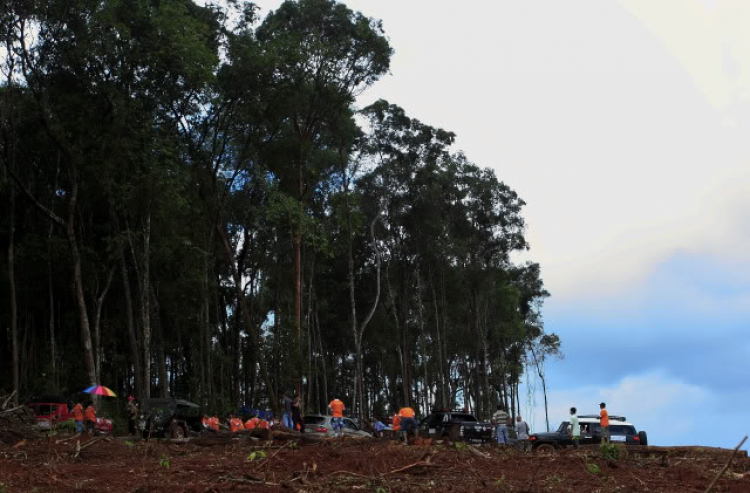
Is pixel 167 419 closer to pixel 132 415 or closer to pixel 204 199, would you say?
pixel 132 415

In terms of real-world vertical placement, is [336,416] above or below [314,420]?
above

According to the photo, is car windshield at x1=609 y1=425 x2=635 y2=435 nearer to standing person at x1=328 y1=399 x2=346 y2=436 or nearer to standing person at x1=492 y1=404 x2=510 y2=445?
standing person at x1=492 y1=404 x2=510 y2=445

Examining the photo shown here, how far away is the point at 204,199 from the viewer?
34.8 meters

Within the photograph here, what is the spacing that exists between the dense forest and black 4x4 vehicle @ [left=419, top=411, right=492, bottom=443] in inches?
283

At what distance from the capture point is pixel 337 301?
2103 inches

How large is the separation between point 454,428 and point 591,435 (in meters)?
4.48

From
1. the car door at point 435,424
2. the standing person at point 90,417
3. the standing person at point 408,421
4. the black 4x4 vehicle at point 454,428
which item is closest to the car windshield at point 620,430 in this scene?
the black 4x4 vehicle at point 454,428

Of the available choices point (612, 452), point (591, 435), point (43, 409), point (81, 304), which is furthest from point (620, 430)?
point (43, 409)

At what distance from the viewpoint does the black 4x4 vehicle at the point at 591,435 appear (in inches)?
980

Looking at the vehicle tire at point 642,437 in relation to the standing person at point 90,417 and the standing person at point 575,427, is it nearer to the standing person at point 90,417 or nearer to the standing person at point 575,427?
the standing person at point 575,427

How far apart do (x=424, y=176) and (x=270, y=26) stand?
14.8 meters

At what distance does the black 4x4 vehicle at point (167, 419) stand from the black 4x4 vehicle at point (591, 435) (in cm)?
1114

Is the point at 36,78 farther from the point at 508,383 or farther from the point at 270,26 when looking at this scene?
the point at 508,383

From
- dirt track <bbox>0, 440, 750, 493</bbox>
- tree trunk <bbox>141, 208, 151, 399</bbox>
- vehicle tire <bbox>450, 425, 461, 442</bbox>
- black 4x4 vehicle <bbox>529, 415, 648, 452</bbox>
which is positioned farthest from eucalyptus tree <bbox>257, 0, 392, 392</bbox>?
dirt track <bbox>0, 440, 750, 493</bbox>
